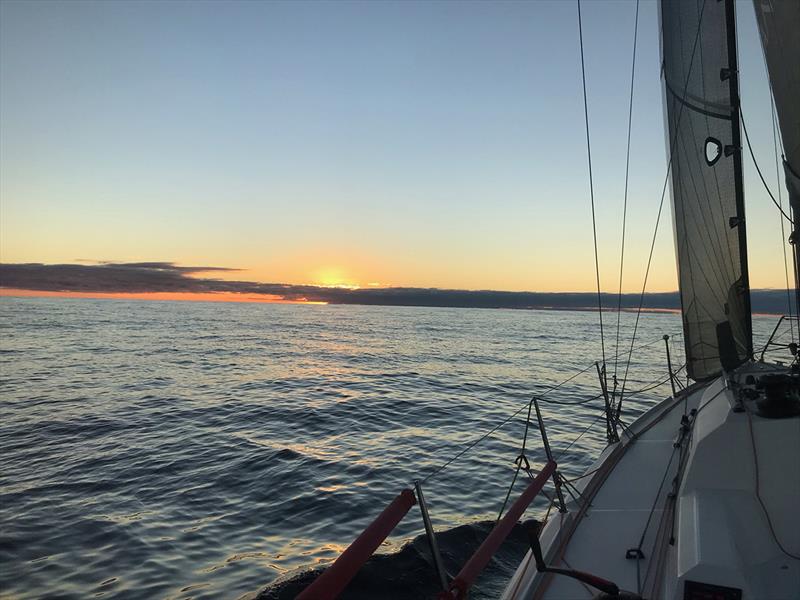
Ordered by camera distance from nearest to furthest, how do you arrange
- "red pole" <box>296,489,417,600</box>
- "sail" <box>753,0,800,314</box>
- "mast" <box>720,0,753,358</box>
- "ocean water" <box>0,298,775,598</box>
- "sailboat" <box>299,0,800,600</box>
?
"red pole" <box>296,489,417,600</box>, "sailboat" <box>299,0,800,600</box>, "sail" <box>753,0,800,314</box>, "ocean water" <box>0,298,775,598</box>, "mast" <box>720,0,753,358</box>

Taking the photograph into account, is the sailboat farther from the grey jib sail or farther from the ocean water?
the ocean water

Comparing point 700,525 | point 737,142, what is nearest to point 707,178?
point 737,142

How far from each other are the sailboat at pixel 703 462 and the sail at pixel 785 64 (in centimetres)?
1

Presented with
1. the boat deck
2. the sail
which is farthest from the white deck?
the sail

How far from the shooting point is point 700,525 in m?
3.39

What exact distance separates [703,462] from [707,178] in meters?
5.34

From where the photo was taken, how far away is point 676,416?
7.47m

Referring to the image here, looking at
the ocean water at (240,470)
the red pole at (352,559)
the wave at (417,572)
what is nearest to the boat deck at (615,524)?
the red pole at (352,559)

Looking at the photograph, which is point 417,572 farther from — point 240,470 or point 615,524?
point 240,470

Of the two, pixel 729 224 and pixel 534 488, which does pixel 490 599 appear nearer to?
pixel 534 488

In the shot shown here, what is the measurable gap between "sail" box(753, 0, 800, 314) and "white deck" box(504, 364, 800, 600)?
2.34m

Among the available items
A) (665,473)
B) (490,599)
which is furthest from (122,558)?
(665,473)

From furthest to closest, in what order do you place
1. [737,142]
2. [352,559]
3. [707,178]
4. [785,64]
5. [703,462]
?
[707,178] → [737,142] → [785,64] → [703,462] → [352,559]

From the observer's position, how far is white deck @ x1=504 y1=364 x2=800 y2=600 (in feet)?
9.92
